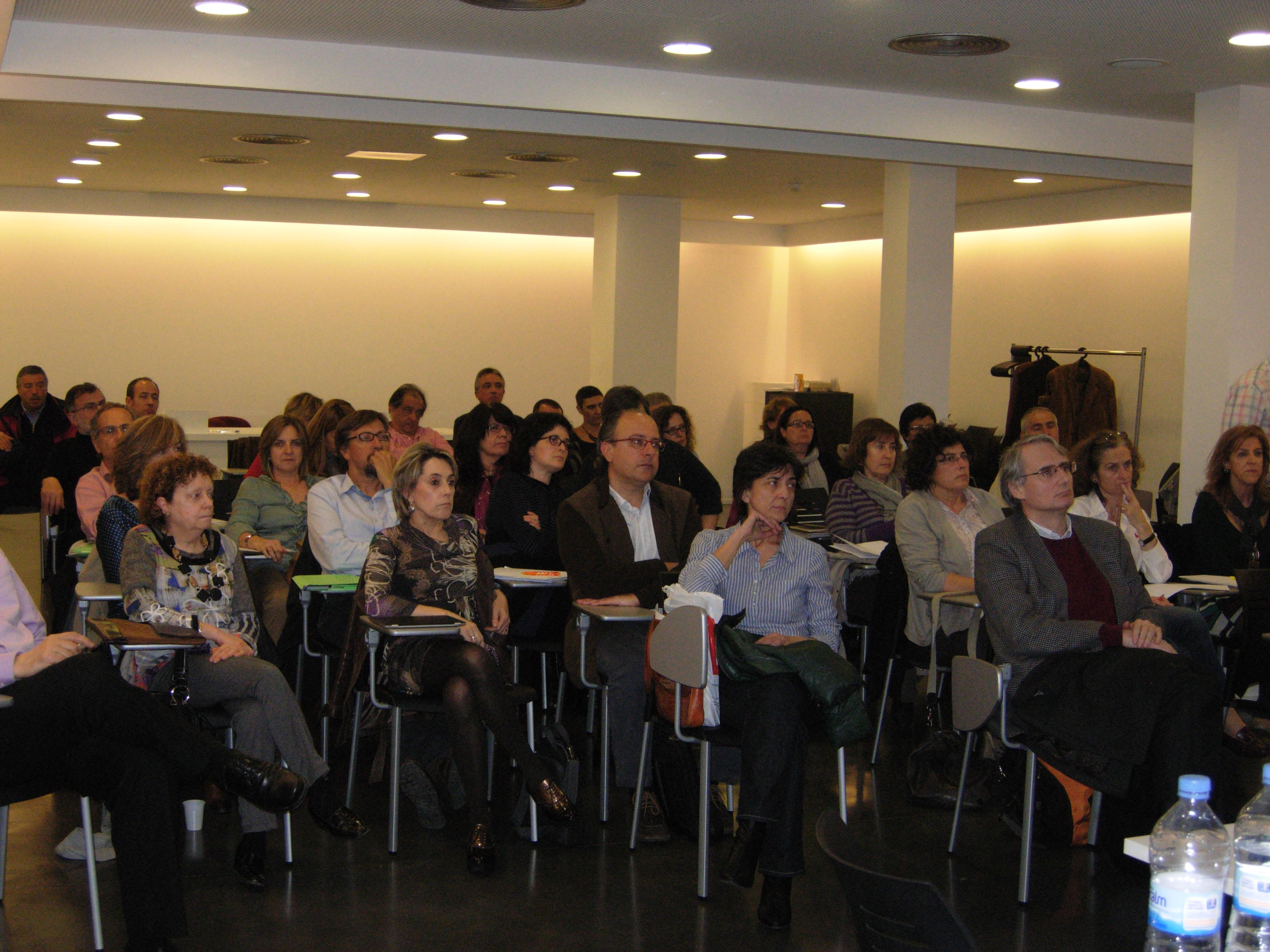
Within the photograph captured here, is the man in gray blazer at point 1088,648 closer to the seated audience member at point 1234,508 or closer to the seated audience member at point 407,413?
the seated audience member at point 1234,508

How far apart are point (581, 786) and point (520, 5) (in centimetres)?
318

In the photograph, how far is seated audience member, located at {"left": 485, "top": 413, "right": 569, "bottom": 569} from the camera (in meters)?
5.46

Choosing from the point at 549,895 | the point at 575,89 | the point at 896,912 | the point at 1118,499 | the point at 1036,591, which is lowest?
the point at 549,895

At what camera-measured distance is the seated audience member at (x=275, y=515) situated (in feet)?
18.0

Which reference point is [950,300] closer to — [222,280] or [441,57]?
[441,57]

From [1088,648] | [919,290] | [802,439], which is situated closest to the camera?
[1088,648]

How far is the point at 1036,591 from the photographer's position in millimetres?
4219

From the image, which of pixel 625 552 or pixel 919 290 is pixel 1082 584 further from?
Answer: pixel 919 290

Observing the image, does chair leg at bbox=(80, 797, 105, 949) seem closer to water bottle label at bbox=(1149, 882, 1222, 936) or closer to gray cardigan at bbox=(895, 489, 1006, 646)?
water bottle label at bbox=(1149, 882, 1222, 936)

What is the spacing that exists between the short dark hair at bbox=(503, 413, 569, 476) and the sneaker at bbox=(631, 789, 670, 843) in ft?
5.69

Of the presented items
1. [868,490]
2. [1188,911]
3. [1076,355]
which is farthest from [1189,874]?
[1076,355]

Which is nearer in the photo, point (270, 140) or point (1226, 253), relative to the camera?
point (1226, 253)

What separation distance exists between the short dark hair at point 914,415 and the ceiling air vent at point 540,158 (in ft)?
10.00

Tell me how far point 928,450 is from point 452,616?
7.32 ft
